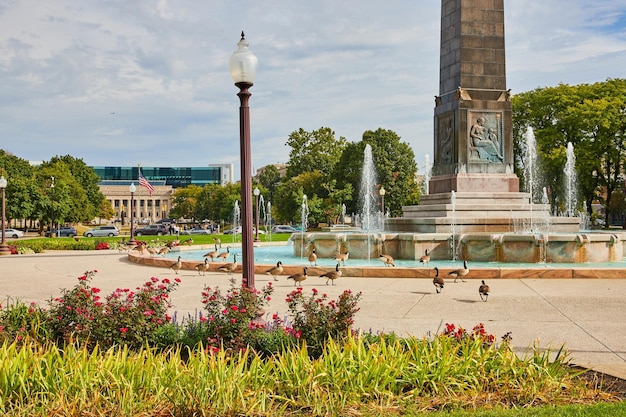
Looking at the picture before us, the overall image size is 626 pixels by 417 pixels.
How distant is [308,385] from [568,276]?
11.4m

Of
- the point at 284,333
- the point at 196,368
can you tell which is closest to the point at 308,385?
the point at 196,368

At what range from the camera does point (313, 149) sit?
279 ft

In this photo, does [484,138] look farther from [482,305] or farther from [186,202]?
Answer: [186,202]

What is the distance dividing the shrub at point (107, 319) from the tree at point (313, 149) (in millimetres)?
75879

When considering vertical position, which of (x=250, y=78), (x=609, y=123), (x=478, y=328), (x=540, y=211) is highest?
(x=609, y=123)

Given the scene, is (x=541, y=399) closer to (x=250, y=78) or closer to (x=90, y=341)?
(x=90, y=341)

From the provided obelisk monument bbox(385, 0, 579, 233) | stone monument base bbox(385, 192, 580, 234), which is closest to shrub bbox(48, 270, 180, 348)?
stone monument base bbox(385, 192, 580, 234)

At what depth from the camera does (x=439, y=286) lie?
12414mm

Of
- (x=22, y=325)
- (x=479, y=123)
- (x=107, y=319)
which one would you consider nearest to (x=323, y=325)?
(x=107, y=319)

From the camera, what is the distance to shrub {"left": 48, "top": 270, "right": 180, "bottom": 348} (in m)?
6.91

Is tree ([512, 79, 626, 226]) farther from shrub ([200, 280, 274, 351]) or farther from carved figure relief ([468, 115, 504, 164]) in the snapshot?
shrub ([200, 280, 274, 351])

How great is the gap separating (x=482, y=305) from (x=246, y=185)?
5.32 meters

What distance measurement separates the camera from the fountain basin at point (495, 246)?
18.0m

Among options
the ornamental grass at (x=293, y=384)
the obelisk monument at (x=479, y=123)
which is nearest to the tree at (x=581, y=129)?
the obelisk monument at (x=479, y=123)
